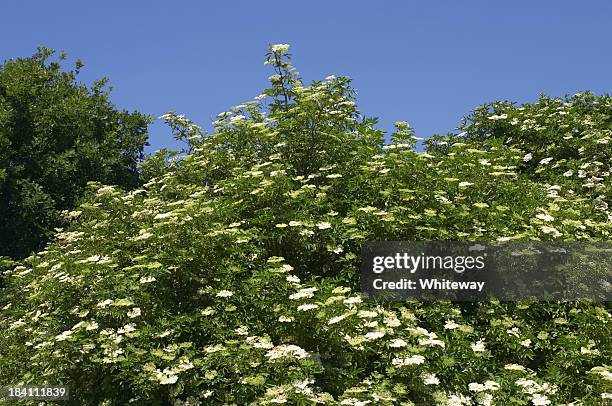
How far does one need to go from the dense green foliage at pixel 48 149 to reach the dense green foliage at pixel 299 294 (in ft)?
19.7

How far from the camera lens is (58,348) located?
291 inches

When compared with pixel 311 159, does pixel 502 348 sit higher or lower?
lower

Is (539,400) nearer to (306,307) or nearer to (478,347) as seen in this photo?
(478,347)

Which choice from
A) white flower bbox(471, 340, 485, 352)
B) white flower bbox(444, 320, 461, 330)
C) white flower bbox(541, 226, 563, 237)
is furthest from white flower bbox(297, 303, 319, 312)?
white flower bbox(541, 226, 563, 237)

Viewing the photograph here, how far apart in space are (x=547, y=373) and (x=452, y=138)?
24.4ft

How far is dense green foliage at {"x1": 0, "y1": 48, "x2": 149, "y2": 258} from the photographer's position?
16312mm

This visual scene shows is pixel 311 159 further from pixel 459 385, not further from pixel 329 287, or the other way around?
pixel 459 385

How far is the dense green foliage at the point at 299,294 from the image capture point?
6473 millimetres

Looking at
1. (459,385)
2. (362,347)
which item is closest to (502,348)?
(459,385)

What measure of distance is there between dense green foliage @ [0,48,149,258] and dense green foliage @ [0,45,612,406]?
19.7 feet

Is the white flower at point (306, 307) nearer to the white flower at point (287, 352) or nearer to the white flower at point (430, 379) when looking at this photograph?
the white flower at point (287, 352)

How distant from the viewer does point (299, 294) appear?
6.55 m

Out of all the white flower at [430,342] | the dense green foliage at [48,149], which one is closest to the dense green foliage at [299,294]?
the white flower at [430,342]

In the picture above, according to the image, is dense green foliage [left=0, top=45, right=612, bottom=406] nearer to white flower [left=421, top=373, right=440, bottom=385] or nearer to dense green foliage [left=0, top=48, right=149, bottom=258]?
white flower [left=421, top=373, right=440, bottom=385]
